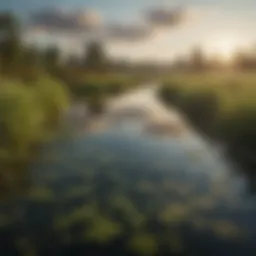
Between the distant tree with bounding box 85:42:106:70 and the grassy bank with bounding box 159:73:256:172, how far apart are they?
18 centimetres

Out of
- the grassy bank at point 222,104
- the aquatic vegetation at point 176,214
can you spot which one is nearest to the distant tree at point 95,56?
the grassy bank at point 222,104

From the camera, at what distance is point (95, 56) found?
1.31 m

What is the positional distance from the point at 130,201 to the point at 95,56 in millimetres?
414

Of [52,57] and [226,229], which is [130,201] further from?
[52,57]

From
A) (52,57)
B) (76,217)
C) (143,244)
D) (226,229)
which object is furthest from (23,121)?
(226,229)

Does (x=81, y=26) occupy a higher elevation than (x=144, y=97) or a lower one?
higher

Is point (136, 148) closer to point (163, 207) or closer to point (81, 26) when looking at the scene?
point (163, 207)

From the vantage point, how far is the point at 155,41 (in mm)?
1314

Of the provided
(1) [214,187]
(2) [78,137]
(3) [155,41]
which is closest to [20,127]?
(2) [78,137]

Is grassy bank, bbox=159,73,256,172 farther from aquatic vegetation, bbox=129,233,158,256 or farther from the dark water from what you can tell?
aquatic vegetation, bbox=129,233,158,256

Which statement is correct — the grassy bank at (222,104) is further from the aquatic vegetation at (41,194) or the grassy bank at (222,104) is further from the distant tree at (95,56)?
the aquatic vegetation at (41,194)

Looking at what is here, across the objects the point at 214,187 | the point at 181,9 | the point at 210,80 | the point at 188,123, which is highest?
the point at 181,9

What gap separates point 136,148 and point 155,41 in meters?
0.31

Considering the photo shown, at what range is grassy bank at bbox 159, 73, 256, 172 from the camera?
50.1 inches
